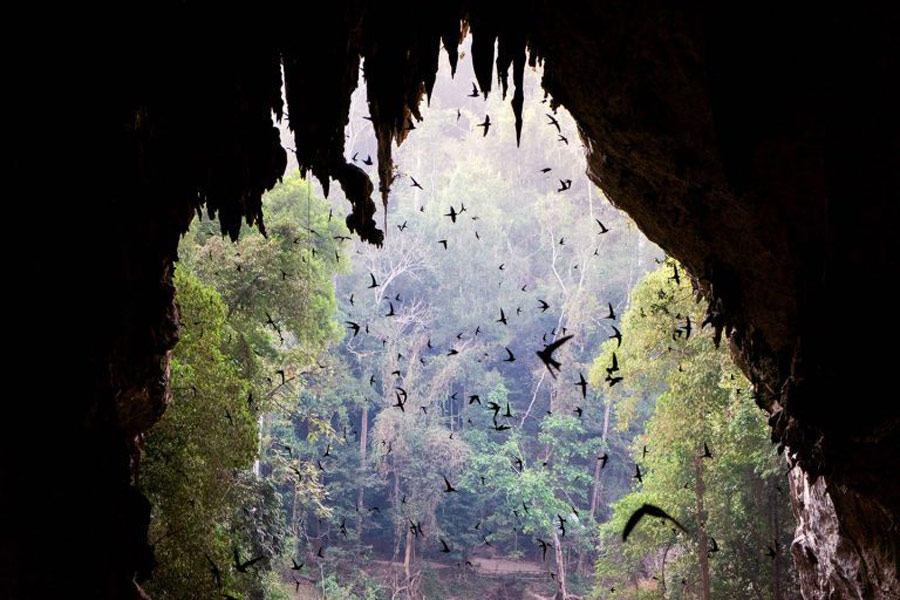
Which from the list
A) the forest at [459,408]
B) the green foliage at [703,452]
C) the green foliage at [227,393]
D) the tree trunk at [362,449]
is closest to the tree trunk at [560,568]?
the forest at [459,408]

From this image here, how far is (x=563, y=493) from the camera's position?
3228 centimetres

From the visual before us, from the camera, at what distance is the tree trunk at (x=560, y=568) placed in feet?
92.3

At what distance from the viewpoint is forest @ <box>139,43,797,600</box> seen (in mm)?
10445

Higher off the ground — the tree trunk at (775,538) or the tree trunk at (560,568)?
the tree trunk at (775,538)

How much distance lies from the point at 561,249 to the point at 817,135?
3265 cm

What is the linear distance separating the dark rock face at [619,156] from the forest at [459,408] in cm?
118

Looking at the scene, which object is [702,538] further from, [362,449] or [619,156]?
[362,449]

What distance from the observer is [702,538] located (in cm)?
1512

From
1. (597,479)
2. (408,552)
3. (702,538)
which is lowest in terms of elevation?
(408,552)

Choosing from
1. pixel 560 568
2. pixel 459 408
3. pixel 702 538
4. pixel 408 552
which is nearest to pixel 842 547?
pixel 702 538

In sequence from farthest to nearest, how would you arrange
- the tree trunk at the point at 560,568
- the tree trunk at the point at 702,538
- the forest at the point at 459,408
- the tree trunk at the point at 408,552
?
1. the tree trunk at the point at 408,552
2. the tree trunk at the point at 560,568
3. the tree trunk at the point at 702,538
4. the forest at the point at 459,408

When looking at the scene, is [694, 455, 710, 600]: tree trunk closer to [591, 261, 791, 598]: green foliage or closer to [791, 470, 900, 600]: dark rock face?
[591, 261, 791, 598]: green foliage

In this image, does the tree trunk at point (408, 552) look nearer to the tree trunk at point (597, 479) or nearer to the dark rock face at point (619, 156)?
the tree trunk at point (597, 479)

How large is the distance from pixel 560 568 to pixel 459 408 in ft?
30.5
